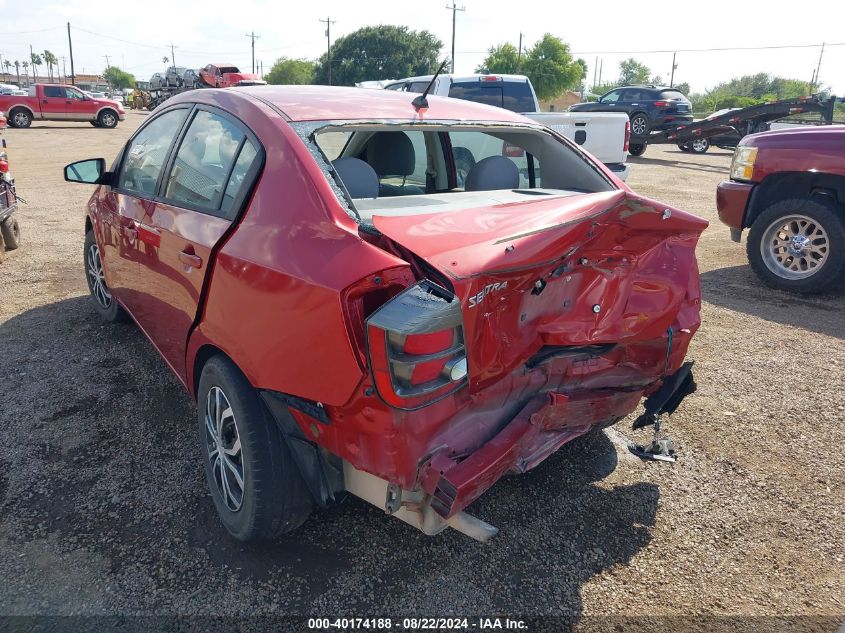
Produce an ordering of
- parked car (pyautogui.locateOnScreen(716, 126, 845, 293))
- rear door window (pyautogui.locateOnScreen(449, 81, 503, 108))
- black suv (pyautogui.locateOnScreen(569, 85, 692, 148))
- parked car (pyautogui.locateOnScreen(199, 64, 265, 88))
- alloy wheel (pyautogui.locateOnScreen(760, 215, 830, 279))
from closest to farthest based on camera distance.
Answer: parked car (pyautogui.locateOnScreen(716, 126, 845, 293)) → alloy wheel (pyautogui.locateOnScreen(760, 215, 830, 279)) → rear door window (pyautogui.locateOnScreen(449, 81, 503, 108)) → black suv (pyautogui.locateOnScreen(569, 85, 692, 148)) → parked car (pyautogui.locateOnScreen(199, 64, 265, 88))

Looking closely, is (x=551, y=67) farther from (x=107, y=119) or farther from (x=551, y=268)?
(x=551, y=268)

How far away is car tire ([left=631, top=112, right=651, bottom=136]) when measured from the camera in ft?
64.6

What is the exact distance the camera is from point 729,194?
6.51m

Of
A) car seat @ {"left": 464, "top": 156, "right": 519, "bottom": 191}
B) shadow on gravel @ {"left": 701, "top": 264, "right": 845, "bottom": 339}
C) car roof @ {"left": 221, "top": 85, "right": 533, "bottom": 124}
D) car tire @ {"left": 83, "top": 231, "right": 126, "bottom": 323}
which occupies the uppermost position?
car roof @ {"left": 221, "top": 85, "right": 533, "bottom": 124}

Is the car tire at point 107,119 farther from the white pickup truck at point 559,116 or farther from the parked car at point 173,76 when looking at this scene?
the white pickup truck at point 559,116

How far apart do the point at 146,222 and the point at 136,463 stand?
1203 mm

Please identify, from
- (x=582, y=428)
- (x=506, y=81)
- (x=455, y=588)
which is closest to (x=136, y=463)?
(x=455, y=588)

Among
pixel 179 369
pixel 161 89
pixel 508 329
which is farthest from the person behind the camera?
pixel 161 89

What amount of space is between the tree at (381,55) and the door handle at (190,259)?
64654mm

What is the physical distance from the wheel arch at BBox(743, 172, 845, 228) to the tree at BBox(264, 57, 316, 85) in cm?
7717

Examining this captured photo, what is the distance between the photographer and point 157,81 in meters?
40.7

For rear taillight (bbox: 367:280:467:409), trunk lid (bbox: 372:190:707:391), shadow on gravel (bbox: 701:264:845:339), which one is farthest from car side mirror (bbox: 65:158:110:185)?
shadow on gravel (bbox: 701:264:845:339)

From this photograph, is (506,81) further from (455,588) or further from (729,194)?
(455,588)

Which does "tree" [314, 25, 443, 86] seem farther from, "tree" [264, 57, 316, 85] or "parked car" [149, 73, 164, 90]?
"parked car" [149, 73, 164, 90]
